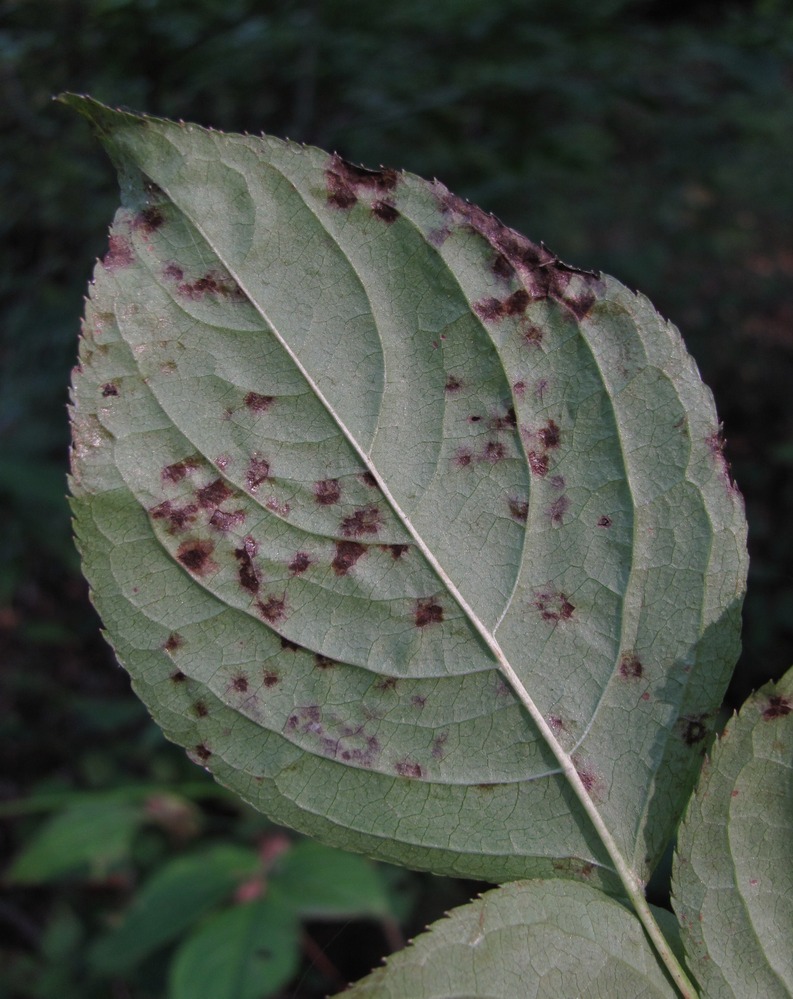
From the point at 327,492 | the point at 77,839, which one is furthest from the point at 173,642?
the point at 77,839

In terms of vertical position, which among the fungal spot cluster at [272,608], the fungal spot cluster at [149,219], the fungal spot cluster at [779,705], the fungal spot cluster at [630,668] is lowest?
the fungal spot cluster at [272,608]

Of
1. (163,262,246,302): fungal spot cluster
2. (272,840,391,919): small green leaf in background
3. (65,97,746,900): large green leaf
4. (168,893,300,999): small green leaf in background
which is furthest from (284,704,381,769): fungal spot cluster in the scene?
(168,893,300,999): small green leaf in background

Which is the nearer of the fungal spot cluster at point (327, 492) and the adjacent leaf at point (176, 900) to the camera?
the fungal spot cluster at point (327, 492)

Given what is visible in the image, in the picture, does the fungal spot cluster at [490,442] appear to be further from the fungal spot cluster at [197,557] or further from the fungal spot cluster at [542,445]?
the fungal spot cluster at [197,557]

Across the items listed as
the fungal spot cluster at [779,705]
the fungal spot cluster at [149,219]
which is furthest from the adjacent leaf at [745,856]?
the fungal spot cluster at [149,219]

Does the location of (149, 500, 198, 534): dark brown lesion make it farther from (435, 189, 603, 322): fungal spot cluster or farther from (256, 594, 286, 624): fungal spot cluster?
(435, 189, 603, 322): fungal spot cluster

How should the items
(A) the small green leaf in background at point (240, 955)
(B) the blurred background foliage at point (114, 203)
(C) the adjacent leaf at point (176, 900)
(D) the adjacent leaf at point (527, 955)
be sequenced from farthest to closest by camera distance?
(B) the blurred background foliage at point (114, 203) < (C) the adjacent leaf at point (176, 900) < (A) the small green leaf in background at point (240, 955) < (D) the adjacent leaf at point (527, 955)

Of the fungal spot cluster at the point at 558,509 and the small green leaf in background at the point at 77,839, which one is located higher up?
the fungal spot cluster at the point at 558,509
